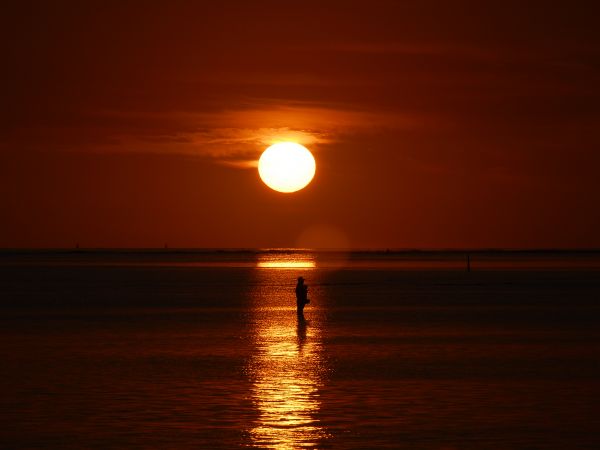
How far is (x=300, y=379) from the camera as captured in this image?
27.8 meters

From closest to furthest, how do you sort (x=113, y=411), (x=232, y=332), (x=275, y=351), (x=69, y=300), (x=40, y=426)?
(x=40, y=426) → (x=113, y=411) → (x=275, y=351) → (x=232, y=332) → (x=69, y=300)

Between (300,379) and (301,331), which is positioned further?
(301,331)

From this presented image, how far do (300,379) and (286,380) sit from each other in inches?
14.2

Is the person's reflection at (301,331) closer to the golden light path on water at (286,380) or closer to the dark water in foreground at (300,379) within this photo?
the golden light path on water at (286,380)

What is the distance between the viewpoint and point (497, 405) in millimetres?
23672

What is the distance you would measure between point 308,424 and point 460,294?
54.6 meters

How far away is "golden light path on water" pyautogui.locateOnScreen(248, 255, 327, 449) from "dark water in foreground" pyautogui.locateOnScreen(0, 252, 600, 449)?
0.06 meters

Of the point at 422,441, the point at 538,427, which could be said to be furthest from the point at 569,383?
the point at 422,441

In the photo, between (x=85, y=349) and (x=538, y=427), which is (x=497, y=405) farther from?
(x=85, y=349)

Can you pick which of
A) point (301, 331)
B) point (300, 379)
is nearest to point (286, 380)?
point (300, 379)

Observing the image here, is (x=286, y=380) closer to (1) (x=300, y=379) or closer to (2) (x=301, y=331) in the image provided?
(1) (x=300, y=379)

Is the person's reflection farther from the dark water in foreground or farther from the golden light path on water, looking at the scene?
the dark water in foreground

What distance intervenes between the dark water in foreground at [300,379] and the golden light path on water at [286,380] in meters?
0.06

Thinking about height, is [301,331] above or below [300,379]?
above
